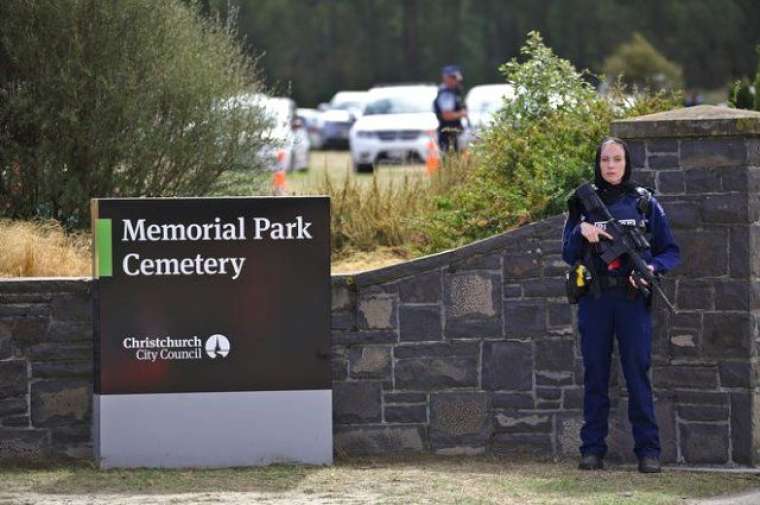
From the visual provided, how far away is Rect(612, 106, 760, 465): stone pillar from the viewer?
9.29 m

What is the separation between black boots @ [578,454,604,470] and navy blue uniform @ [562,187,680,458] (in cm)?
17

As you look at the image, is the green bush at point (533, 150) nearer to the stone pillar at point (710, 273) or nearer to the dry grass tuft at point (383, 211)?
the dry grass tuft at point (383, 211)

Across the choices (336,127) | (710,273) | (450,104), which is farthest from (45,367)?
(336,127)

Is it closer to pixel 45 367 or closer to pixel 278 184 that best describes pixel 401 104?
pixel 278 184

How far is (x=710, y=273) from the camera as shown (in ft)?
30.7

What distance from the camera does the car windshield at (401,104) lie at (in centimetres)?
3228

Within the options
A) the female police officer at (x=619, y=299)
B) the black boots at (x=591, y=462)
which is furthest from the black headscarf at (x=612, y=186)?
the black boots at (x=591, y=462)

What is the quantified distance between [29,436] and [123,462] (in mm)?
653

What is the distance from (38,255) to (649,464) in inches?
164

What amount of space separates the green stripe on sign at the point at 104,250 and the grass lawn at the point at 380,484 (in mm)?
1165

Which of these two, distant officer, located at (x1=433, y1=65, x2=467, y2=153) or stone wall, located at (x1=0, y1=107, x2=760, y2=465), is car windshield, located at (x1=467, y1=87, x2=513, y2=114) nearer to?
distant officer, located at (x1=433, y1=65, x2=467, y2=153)

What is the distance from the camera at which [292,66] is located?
63156mm

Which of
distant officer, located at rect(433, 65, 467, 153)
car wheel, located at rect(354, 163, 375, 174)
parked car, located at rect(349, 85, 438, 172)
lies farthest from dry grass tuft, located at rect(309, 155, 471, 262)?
car wheel, located at rect(354, 163, 375, 174)

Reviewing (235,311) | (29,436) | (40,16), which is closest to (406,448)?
(235,311)
